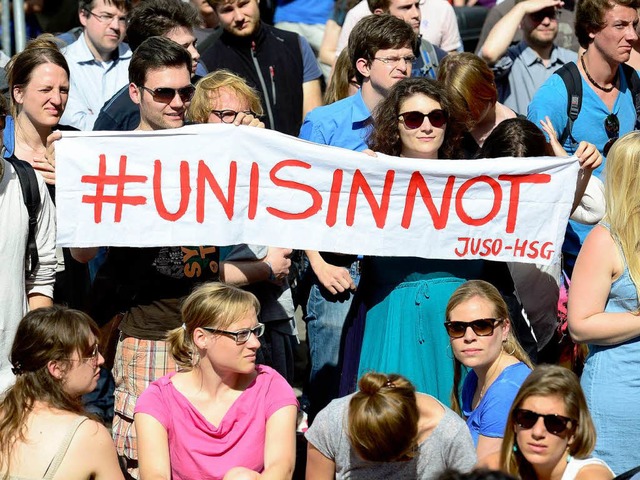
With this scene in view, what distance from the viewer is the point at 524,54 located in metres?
8.16

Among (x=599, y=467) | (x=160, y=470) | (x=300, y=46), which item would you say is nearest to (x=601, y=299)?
(x=599, y=467)

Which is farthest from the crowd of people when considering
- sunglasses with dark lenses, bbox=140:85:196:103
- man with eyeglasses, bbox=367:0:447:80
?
man with eyeglasses, bbox=367:0:447:80

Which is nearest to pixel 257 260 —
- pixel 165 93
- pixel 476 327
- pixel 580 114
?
pixel 165 93

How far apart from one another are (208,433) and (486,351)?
1.17 metres

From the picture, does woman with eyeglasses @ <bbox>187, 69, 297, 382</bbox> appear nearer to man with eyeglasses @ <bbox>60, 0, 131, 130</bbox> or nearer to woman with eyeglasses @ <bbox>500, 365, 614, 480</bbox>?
man with eyeglasses @ <bbox>60, 0, 131, 130</bbox>

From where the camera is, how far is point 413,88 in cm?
551

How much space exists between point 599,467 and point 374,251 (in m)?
1.53

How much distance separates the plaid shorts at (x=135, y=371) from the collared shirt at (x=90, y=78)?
91.7 inches

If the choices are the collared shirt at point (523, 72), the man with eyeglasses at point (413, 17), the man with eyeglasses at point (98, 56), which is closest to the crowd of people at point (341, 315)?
the man with eyeglasses at point (98, 56)

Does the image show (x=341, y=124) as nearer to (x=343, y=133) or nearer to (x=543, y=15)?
(x=343, y=133)

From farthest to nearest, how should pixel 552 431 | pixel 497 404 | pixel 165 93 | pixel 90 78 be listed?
pixel 90 78 → pixel 165 93 → pixel 497 404 → pixel 552 431

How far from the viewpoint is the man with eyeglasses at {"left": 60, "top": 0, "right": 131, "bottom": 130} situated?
754cm

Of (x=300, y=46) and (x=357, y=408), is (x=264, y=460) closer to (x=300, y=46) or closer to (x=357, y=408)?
(x=357, y=408)

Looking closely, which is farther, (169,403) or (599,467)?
(169,403)
